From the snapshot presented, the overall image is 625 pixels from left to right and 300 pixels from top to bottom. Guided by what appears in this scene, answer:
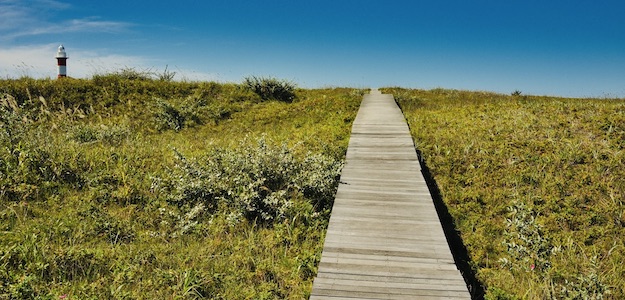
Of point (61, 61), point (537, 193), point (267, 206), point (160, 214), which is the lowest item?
point (160, 214)

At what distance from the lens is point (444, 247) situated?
5.63 meters

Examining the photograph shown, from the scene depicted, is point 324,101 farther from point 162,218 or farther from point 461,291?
point 461,291

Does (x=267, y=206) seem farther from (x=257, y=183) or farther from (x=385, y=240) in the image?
(x=385, y=240)

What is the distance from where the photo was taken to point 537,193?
29.0 ft

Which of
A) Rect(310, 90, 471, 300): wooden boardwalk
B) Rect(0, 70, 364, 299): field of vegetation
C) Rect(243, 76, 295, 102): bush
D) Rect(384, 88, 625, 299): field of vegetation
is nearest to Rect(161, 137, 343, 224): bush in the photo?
Rect(0, 70, 364, 299): field of vegetation

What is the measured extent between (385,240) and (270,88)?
15435mm

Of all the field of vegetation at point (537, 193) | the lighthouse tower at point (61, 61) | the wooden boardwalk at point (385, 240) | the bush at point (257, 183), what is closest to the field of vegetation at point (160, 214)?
the bush at point (257, 183)

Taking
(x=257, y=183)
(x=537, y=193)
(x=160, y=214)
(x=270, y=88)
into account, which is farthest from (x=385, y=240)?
(x=270, y=88)

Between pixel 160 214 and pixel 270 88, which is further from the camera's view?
pixel 270 88

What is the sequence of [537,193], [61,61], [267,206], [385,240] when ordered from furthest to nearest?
[61,61], [537,193], [267,206], [385,240]

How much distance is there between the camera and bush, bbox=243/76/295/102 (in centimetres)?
2030

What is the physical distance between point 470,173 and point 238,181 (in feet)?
18.3

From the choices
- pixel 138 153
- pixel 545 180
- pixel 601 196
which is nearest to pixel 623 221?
pixel 601 196

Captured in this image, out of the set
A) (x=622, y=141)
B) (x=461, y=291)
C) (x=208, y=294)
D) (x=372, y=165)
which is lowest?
(x=208, y=294)
